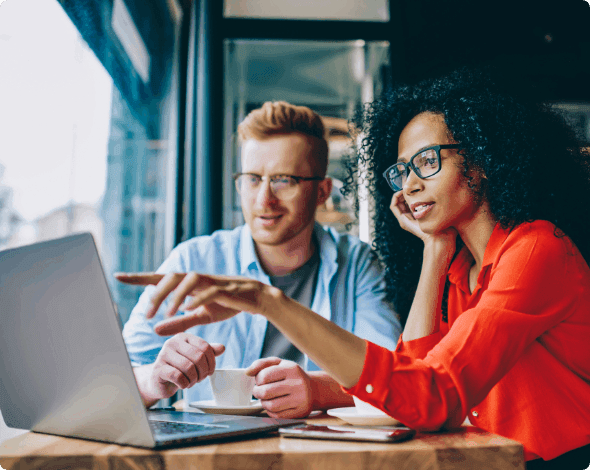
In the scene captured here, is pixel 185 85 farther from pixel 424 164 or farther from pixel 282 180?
pixel 424 164

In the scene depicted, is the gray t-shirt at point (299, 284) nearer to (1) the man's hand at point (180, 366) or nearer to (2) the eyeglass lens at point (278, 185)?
(2) the eyeglass lens at point (278, 185)

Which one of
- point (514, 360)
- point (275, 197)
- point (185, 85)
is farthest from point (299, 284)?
point (185, 85)

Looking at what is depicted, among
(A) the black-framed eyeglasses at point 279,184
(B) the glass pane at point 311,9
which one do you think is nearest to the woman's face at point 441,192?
(A) the black-framed eyeglasses at point 279,184

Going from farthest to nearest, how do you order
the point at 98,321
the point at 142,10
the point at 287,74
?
the point at 287,74 < the point at 142,10 < the point at 98,321

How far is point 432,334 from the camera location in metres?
1.17

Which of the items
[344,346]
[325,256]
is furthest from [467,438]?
[325,256]

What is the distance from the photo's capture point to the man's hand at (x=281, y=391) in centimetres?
89

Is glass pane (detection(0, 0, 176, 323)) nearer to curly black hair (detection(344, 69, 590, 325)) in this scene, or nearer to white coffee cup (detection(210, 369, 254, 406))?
white coffee cup (detection(210, 369, 254, 406))

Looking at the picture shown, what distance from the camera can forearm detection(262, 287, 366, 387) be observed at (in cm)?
68

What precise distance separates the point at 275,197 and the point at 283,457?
1146mm

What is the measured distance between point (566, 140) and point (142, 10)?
192 cm

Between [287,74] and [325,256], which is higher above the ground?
[287,74]

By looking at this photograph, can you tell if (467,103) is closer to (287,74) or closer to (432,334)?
(432,334)

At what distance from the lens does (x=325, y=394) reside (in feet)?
3.33
